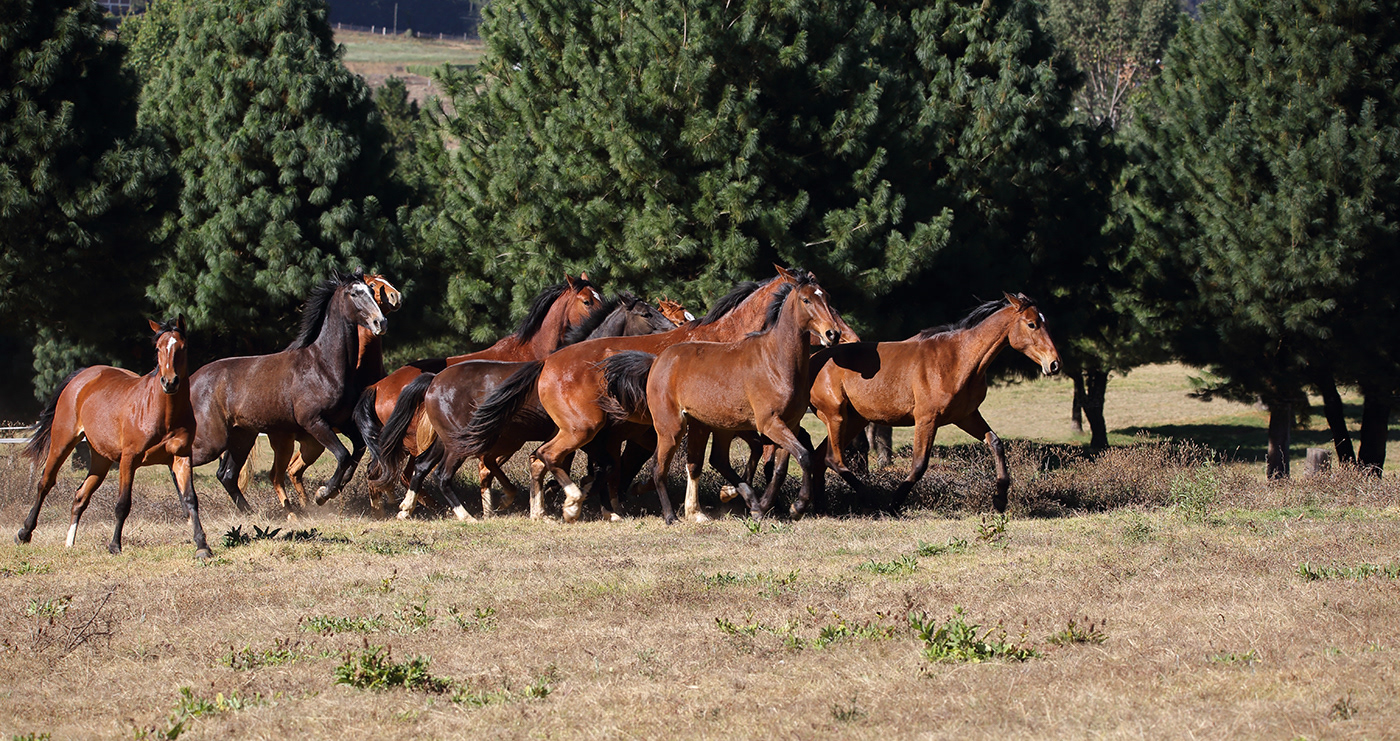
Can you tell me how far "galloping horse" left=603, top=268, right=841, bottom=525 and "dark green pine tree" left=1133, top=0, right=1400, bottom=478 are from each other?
9.31 m

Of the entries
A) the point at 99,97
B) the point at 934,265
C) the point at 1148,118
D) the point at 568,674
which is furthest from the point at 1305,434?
the point at 568,674

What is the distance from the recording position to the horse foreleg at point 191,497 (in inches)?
384

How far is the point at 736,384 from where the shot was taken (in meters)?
11.5

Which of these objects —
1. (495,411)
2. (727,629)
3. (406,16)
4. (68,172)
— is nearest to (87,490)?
(495,411)

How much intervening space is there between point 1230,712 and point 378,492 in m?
9.89

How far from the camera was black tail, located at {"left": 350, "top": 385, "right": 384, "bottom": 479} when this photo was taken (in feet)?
42.1

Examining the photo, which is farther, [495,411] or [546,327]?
[546,327]

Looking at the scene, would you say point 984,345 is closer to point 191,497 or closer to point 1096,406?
point 191,497

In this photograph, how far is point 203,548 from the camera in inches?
384

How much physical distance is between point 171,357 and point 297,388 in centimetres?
341

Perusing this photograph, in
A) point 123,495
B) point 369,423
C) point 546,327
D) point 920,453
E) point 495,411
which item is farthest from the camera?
point 546,327

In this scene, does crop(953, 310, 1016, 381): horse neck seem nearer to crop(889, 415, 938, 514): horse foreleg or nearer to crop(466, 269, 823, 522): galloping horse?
crop(889, 415, 938, 514): horse foreleg

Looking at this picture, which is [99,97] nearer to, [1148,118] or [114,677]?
[114,677]

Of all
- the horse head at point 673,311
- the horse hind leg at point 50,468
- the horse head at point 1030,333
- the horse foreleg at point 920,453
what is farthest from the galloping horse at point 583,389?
the horse hind leg at point 50,468
